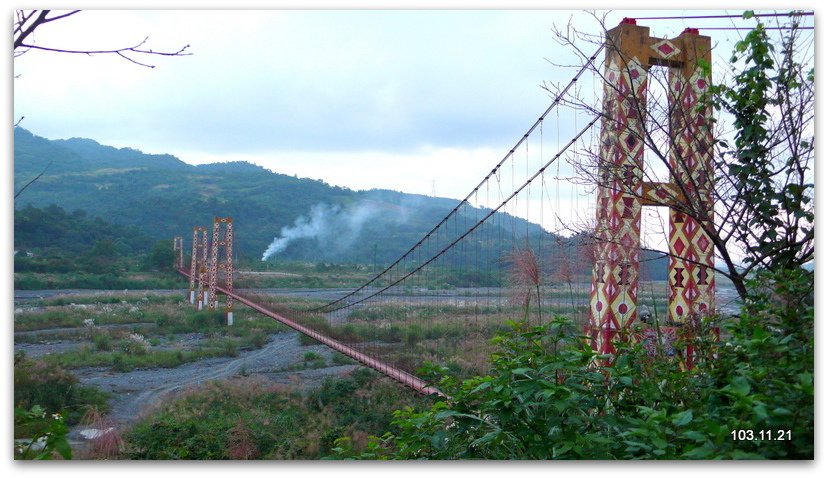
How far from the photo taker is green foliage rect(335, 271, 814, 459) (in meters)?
2.04

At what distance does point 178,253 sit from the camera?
12.6 ft

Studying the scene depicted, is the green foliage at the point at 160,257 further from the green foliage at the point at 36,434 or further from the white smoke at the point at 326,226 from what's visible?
→ the green foliage at the point at 36,434

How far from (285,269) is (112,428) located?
132 cm

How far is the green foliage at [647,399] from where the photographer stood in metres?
2.04

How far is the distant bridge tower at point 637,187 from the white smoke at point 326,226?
4.38ft

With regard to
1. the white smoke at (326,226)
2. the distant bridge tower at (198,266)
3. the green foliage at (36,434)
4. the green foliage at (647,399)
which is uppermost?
the white smoke at (326,226)

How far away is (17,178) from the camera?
10.5 feet

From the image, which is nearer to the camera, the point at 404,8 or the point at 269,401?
the point at 404,8

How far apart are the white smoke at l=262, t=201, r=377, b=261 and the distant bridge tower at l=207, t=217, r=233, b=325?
208 mm

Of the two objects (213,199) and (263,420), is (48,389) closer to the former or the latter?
A: (263,420)

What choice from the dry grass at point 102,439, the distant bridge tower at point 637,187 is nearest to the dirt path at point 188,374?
the dry grass at point 102,439

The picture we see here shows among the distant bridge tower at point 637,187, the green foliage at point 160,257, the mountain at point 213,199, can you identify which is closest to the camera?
the distant bridge tower at point 637,187

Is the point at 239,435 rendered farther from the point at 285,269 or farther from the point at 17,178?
the point at 17,178

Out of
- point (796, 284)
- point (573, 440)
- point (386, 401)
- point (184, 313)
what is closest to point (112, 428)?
point (184, 313)
